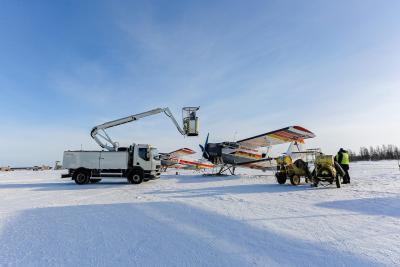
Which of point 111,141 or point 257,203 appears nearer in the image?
point 257,203

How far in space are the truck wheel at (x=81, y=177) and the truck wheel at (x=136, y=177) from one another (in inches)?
114

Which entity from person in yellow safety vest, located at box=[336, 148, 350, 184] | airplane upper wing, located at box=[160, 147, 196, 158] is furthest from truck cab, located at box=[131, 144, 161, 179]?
airplane upper wing, located at box=[160, 147, 196, 158]

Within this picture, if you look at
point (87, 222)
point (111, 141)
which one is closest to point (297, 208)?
point (87, 222)

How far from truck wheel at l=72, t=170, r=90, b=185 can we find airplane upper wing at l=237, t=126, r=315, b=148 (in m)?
13.0

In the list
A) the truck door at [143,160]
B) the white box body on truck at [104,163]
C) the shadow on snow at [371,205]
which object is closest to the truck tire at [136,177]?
the white box body on truck at [104,163]

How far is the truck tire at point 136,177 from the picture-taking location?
15.0 meters

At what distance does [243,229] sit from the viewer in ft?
14.1

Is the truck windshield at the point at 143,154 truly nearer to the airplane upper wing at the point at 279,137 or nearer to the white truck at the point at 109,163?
the white truck at the point at 109,163

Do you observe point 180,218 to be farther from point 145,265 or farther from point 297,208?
point 297,208

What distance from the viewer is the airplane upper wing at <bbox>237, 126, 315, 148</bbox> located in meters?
17.7

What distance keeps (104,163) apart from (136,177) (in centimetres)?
235

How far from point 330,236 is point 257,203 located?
125 inches

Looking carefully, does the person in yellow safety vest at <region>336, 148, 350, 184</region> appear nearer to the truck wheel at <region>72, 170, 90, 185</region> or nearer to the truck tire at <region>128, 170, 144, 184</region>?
the truck tire at <region>128, 170, 144, 184</region>

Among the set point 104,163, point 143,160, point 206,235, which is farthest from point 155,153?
point 206,235
